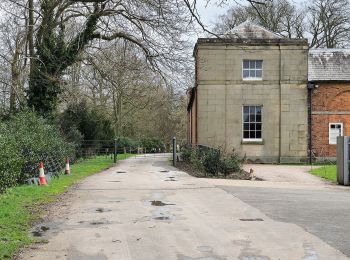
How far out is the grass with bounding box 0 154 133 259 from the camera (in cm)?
711

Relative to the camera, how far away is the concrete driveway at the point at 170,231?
660cm

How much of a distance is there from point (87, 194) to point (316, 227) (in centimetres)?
718

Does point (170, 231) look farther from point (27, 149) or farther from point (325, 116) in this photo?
point (325, 116)

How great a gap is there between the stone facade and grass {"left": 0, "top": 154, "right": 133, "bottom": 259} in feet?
53.2

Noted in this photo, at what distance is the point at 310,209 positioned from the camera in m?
10.9

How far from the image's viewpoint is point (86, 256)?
643 centimetres

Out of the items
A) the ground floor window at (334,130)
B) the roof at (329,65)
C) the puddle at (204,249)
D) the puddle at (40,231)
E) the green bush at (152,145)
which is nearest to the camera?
the puddle at (204,249)

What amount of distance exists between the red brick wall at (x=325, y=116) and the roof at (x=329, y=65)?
1.86ft

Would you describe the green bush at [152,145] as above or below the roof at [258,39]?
below

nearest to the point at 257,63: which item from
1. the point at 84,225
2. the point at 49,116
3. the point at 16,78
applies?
the point at 49,116

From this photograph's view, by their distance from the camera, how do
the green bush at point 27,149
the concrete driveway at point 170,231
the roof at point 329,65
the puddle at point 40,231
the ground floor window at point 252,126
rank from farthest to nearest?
1. the roof at point 329,65
2. the ground floor window at point 252,126
3. the green bush at point 27,149
4. the puddle at point 40,231
5. the concrete driveway at point 170,231

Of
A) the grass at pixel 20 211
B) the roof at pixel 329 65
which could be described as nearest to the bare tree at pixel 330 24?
the roof at pixel 329 65

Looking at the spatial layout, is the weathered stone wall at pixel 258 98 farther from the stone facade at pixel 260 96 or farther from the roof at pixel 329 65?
the roof at pixel 329 65

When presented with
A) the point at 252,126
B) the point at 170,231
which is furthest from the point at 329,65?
the point at 170,231
